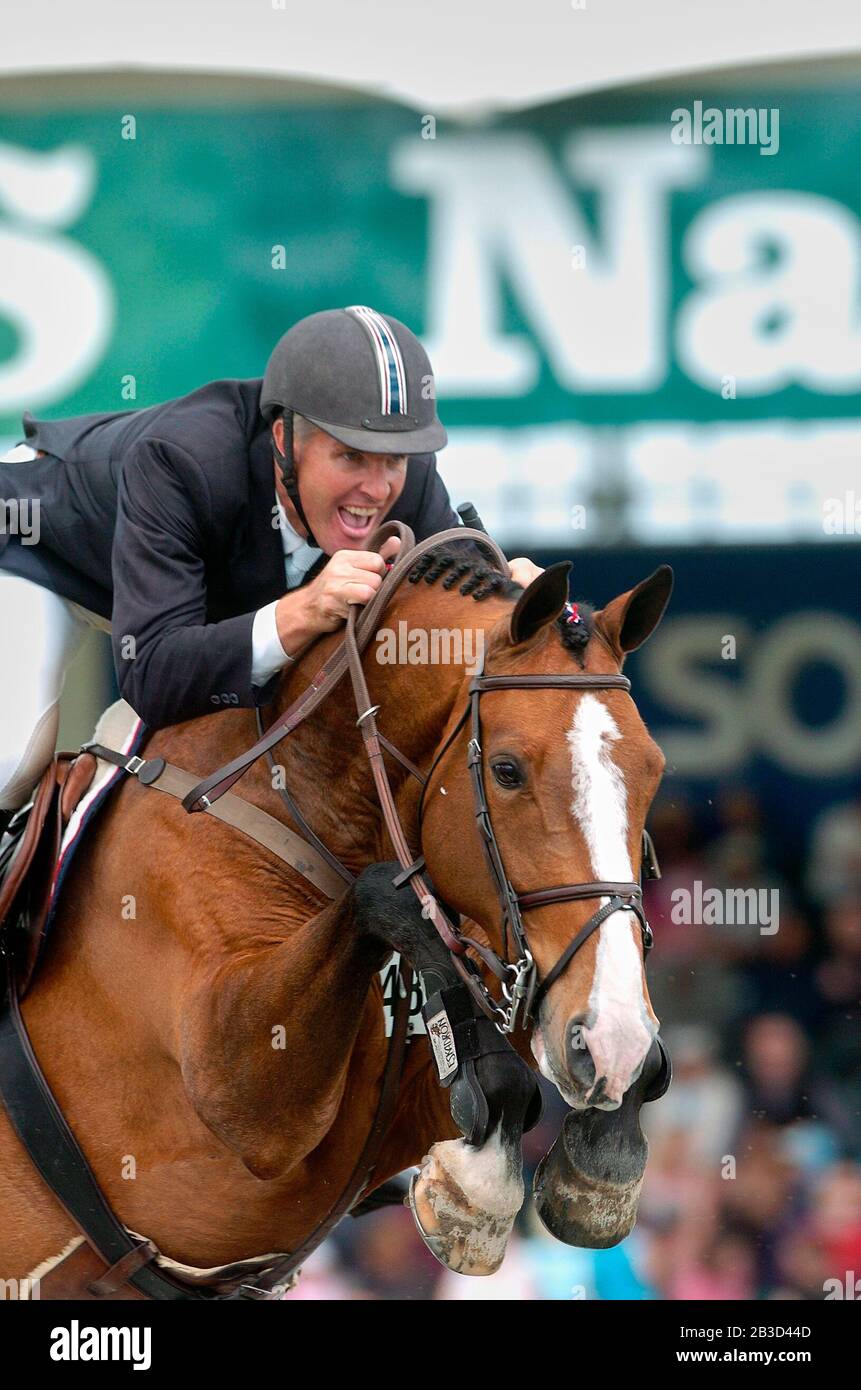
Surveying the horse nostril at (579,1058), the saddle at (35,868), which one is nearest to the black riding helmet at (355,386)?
the saddle at (35,868)

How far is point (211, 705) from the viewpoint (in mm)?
3154

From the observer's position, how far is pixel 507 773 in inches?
98.7

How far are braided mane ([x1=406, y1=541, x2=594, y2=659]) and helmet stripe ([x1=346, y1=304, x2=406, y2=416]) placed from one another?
13.3 inches

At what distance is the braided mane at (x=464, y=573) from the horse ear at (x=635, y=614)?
0.18 feet

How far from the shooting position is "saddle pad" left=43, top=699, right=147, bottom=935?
3.40m

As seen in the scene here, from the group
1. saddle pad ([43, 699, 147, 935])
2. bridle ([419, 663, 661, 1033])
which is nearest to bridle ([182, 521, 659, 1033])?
bridle ([419, 663, 661, 1033])

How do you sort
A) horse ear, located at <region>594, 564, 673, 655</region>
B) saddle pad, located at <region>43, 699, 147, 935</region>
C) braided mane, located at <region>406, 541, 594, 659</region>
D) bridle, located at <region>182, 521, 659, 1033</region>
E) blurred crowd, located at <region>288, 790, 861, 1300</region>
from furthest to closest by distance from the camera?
blurred crowd, located at <region>288, 790, 861, 1300</region> → saddle pad, located at <region>43, 699, 147, 935</region> → braided mane, located at <region>406, 541, 594, 659</region> → horse ear, located at <region>594, 564, 673, 655</region> → bridle, located at <region>182, 521, 659, 1033</region>

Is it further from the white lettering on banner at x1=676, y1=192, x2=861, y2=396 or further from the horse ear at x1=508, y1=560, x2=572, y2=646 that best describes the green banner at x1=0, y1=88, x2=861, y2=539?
the horse ear at x1=508, y1=560, x2=572, y2=646

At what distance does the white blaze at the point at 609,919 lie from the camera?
2281 millimetres

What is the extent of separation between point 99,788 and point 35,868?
26cm

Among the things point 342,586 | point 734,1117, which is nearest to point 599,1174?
point 342,586

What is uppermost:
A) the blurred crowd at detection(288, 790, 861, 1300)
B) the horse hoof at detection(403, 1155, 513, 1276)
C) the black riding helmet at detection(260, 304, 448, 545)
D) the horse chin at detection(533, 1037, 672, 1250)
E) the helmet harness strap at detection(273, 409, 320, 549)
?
the black riding helmet at detection(260, 304, 448, 545)

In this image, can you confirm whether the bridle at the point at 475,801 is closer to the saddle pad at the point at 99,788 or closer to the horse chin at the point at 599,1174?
the horse chin at the point at 599,1174
